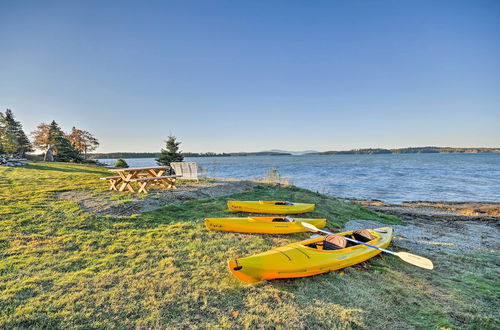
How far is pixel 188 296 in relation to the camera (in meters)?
3.28

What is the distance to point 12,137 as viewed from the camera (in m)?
27.7

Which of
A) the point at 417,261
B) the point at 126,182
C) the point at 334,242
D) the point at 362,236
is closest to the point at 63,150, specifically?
the point at 126,182

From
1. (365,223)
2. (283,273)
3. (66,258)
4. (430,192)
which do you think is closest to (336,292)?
(283,273)

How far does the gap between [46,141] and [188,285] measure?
138 ft

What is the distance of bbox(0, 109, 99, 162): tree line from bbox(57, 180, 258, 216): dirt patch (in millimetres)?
21813

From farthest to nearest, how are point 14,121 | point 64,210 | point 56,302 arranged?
point 14,121
point 64,210
point 56,302

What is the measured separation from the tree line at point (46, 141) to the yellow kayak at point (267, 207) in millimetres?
25934

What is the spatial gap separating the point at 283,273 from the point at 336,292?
89 cm

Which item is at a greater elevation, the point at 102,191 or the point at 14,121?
the point at 14,121

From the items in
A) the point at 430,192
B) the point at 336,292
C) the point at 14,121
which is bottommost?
the point at 430,192

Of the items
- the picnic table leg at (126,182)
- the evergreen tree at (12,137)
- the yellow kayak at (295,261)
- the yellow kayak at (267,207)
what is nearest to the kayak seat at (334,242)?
the yellow kayak at (295,261)

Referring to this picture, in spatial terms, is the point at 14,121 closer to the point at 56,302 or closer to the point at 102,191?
the point at 102,191

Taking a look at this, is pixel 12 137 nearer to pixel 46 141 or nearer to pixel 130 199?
pixel 46 141

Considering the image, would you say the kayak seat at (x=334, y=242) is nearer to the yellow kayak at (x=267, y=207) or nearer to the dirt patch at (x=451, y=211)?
the yellow kayak at (x=267, y=207)
